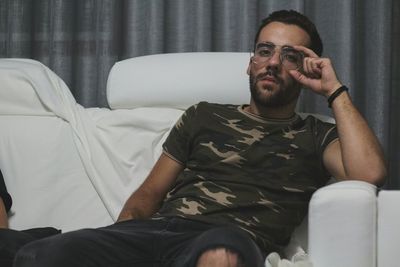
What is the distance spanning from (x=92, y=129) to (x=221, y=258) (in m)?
0.99

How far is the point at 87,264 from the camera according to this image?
1.40 metres

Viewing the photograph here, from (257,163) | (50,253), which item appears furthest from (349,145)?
(50,253)

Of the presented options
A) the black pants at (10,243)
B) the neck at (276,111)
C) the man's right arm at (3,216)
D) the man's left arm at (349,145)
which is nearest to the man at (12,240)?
the black pants at (10,243)

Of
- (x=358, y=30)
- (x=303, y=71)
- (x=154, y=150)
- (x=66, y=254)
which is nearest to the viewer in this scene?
(x=66, y=254)

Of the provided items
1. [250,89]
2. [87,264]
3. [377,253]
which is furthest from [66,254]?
[250,89]

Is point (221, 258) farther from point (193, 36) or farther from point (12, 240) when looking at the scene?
point (193, 36)

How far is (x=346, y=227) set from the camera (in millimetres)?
1429

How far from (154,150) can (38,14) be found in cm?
83

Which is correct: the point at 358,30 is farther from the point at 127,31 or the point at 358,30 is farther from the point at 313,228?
the point at 313,228

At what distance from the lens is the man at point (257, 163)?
1625 millimetres

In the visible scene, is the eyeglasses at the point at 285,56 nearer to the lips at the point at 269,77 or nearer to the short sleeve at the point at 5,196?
the lips at the point at 269,77

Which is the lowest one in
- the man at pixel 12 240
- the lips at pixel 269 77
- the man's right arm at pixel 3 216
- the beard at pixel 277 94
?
the man's right arm at pixel 3 216

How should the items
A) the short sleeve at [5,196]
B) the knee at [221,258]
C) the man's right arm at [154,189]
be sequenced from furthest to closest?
1. the short sleeve at [5,196]
2. the man's right arm at [154,189]
3. the knee at [221,258]

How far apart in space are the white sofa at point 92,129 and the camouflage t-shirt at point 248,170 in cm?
19
